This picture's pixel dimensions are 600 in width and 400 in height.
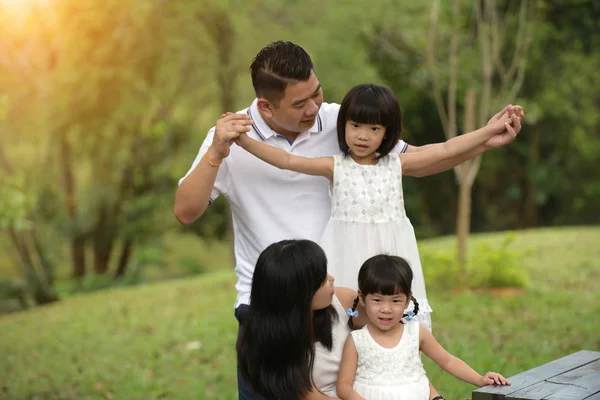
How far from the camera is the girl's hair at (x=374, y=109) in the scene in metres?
3.26

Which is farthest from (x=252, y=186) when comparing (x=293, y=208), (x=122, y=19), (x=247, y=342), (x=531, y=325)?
(x=122, y=19)

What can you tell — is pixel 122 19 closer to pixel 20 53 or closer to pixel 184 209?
pixel 20 53

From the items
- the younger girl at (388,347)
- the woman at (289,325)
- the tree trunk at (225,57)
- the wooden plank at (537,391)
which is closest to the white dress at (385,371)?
the younger girl at (388,347)

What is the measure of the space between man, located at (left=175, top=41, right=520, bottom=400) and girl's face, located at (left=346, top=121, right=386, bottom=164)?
17cm

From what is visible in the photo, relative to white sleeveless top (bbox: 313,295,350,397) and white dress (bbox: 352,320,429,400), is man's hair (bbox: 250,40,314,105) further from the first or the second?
white dress (bbox: 352,320,429,400)

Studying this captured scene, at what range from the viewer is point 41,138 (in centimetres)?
1881

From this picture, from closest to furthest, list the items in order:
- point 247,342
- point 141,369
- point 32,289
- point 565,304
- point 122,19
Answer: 1. point 247,342
2. point 141,369
3. point 565,304
4. point 32,289
5. point 122,19

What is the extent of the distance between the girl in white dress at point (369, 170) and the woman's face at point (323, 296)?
272mm

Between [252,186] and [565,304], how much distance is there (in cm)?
701

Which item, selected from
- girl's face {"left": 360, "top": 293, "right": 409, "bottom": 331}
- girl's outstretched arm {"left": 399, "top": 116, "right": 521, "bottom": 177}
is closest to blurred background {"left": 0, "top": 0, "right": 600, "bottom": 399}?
girl's outstretched arm {"left": 399, "top": 116, "right": 521, "bottom": 177}

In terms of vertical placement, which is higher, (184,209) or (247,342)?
(184,209)

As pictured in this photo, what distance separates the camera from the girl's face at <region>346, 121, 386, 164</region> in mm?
3299

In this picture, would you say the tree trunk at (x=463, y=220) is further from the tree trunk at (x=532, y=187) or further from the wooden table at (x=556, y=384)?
the tree trunk at (x=532, y=187)

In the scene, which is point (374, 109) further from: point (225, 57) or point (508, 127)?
point (225, 57)
